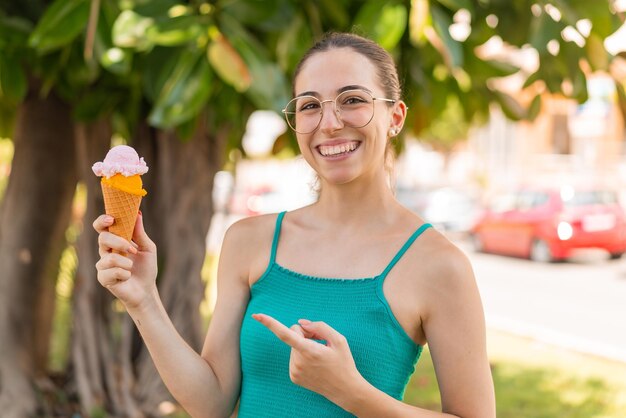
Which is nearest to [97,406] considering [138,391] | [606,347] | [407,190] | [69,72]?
[138,391]

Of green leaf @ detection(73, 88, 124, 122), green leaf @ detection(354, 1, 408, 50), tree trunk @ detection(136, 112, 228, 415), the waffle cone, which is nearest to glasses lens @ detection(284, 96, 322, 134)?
the waffle cone

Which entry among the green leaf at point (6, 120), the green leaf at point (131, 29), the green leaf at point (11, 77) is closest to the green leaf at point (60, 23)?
the green leaf at point (131, 29)

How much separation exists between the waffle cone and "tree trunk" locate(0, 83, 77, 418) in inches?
136

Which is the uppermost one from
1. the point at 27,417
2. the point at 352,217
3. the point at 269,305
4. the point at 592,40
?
the point at 592,40

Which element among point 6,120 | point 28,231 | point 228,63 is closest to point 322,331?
A: point 228,63

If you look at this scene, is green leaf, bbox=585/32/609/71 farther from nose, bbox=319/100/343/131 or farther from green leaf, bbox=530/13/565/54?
nose, bbox=319/100/343/131

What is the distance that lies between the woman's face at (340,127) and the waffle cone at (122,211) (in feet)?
1.28

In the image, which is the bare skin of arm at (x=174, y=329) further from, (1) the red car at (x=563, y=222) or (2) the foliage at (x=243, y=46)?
(1) the red car at (x=563, y=222)

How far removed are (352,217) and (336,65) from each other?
0.35m

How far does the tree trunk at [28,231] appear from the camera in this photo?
4.96 meters

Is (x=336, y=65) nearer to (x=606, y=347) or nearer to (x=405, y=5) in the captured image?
(x=405, y=5)

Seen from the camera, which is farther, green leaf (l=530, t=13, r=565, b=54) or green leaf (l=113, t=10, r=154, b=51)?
green leaf (l=530, t=13, r=565, b=54)

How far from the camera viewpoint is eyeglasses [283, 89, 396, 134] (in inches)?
70.7

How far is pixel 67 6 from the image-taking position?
275 centimetres
